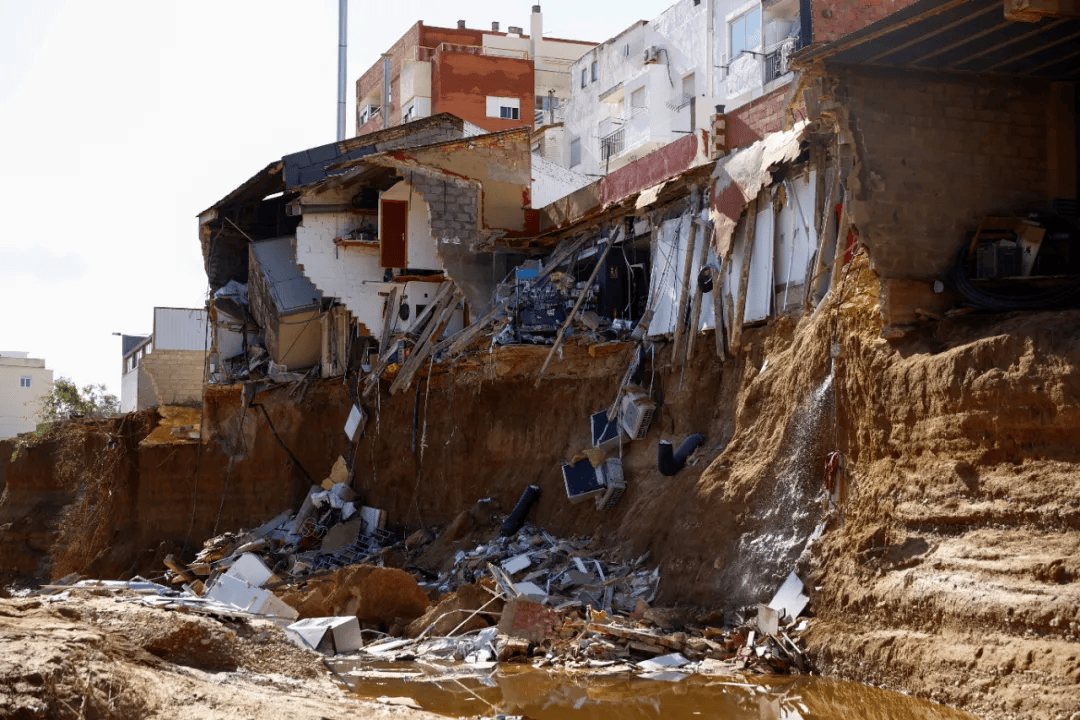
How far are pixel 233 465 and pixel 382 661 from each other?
15.5 m

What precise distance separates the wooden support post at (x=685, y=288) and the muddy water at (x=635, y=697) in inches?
229

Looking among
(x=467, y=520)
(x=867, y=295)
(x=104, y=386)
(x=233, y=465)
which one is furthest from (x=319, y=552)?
(x=104, y=386)

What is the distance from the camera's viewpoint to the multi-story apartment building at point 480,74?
4400cm

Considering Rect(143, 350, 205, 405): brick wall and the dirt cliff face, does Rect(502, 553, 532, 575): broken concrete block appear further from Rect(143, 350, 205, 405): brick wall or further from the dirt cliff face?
Rect(143, 350, 205, 405): brick wall

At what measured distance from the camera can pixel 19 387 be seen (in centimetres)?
6544

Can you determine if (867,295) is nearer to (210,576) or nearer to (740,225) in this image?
(740,225)

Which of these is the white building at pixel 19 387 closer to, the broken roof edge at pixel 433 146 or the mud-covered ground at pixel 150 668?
the broken roof edge at pixel 433 146

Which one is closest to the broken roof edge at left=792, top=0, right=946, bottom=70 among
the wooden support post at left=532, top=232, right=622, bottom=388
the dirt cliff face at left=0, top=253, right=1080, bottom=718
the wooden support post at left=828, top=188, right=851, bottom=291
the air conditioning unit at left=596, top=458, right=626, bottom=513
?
the wooden support post at left=828, top=188, right=851, bottom=291

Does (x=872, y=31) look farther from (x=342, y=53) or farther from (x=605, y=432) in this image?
(x=342, y=53)

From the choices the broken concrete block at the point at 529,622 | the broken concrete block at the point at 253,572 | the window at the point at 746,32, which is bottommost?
the broken concrete block at the point at 253,572

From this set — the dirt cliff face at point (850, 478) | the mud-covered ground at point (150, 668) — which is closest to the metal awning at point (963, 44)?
the dirt cliff face at point (850, 478)

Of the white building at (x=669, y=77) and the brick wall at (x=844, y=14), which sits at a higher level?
the white building at (x=669, y=77)

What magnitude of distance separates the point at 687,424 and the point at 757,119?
433 centimetres

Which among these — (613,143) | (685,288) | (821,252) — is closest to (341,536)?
(685,288)
